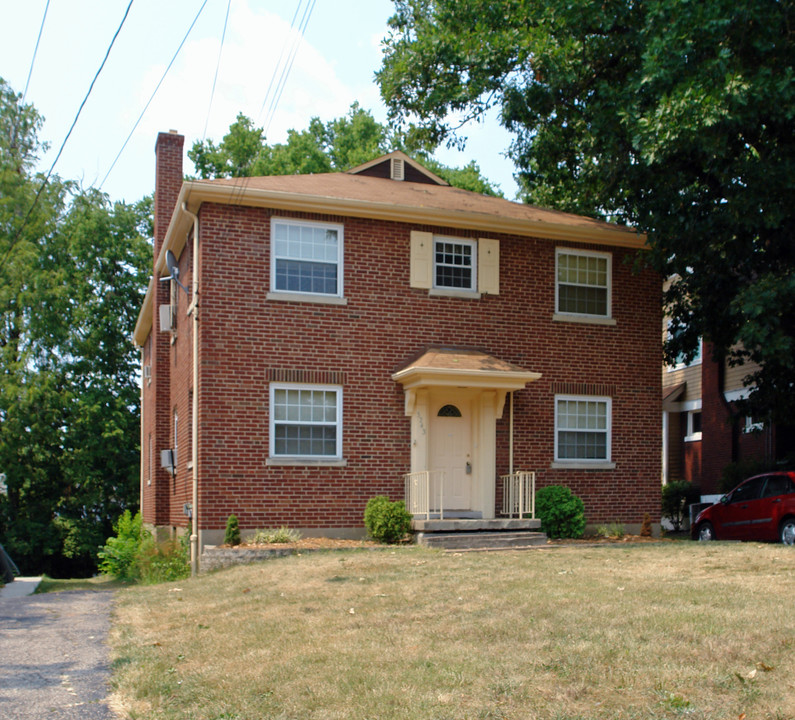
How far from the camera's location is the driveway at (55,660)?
21.7 feet

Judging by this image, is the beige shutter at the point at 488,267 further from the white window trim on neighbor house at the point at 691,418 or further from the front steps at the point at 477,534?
the white window trim on neighbor house at the point at 691,418

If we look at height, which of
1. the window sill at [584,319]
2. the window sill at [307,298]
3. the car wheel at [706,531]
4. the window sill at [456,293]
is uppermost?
the window sill at [456,293]

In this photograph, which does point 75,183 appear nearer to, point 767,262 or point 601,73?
point 601,73

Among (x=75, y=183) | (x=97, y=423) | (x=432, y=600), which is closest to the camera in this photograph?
(x=432, y=600)

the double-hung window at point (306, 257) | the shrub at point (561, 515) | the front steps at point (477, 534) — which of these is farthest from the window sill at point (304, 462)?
the shrub at point (561, 515)

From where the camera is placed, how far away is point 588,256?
19.0 m

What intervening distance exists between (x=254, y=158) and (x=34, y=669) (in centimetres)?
3531

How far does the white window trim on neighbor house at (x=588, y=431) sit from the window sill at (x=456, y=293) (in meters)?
2.63

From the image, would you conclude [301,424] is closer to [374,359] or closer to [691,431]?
[374,359]

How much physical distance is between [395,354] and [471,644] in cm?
1019

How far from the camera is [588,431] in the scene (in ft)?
61.4

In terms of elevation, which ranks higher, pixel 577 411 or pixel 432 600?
pixel 577 411

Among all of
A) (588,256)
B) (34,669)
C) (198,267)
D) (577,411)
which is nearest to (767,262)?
(588,256)

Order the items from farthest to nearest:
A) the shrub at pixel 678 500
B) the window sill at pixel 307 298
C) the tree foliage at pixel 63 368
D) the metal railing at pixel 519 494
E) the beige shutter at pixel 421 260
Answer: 1. the tree foliage at pixel 63 368
2. the shrub at pixel 678 500
3. the beige shutter at pixel 421 260
4. the metal railing at pixel 519 494
5. the window sill at pixel 307 298
